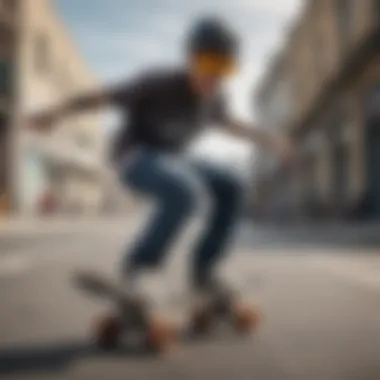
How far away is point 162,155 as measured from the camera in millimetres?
1745

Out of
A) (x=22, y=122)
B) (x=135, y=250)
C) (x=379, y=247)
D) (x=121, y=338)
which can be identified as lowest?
(x=379, y=247)

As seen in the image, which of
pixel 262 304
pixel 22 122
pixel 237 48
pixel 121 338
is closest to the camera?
pixel 237 48

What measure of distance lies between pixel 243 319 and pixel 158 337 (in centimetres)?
34

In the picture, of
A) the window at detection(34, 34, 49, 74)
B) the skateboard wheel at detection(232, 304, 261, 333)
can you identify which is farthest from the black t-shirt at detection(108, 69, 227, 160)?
the skateboard wheel at detection(232, 304, 261, 333)

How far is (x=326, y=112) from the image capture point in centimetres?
621

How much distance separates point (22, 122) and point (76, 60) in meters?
0.22

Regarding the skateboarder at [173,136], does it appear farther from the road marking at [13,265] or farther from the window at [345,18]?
the window at [345,18]

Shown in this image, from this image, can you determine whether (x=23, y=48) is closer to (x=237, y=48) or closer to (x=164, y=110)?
(x=164, y=110)

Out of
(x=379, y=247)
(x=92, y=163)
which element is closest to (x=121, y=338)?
(x=92, y=163)

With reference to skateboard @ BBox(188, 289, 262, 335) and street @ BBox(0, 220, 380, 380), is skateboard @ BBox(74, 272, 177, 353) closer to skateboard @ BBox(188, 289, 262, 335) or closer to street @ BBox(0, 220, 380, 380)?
street @ BBox(0, 220, 380, 380)

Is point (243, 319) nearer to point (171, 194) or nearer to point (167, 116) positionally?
point (171, 194)

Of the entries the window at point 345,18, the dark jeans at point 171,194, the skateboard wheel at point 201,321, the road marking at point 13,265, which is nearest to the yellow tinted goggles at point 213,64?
the dark jeans at point 171,194

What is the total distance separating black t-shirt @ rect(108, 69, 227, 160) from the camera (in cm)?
167

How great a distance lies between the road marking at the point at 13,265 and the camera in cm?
361
